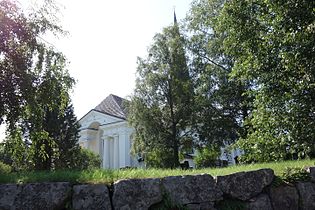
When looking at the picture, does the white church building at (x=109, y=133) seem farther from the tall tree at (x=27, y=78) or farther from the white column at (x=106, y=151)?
the tall tree at (x=27, y=78)

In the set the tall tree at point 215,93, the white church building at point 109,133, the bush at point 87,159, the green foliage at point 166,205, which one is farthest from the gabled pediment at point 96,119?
the green foliage at point 166,205

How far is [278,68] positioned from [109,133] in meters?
38.1

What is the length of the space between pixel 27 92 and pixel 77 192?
4.63 m

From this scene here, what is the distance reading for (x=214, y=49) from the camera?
2334cm

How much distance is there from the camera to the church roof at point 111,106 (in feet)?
153

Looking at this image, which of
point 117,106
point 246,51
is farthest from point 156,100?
point 117,106

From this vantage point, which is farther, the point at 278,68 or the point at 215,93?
the point at 215,93

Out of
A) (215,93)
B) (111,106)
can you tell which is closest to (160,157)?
(215,93)

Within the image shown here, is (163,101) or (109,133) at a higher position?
(109,133)

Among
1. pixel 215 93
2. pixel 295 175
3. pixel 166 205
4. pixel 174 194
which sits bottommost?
pixel 166 205

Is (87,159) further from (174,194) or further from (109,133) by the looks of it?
(174,194)

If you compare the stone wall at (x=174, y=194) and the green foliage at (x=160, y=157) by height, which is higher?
the green foliage at (x=160, y=157)

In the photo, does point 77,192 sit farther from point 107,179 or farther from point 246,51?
point 246,51

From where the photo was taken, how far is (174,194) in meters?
5.33
